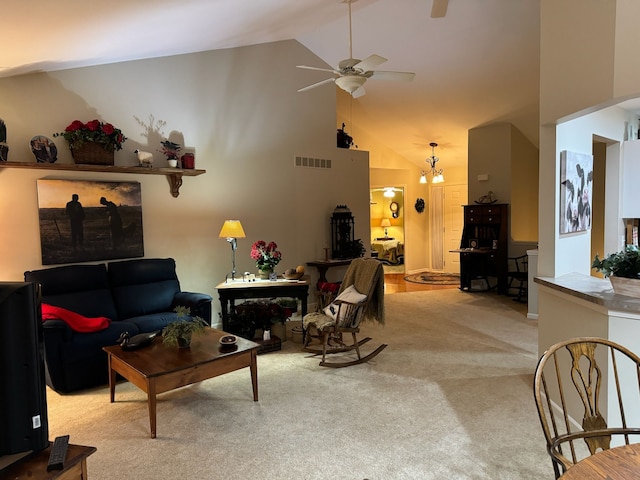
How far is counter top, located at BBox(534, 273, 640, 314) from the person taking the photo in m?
2.45

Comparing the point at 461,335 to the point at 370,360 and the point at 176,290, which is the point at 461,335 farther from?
the point at 176,290

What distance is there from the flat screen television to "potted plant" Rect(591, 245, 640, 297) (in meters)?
3.06

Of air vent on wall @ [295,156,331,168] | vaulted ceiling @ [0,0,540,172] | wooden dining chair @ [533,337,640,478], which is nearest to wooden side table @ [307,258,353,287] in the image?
air vent on wall @ [295,156,331,168]

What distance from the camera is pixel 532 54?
5.29 meters

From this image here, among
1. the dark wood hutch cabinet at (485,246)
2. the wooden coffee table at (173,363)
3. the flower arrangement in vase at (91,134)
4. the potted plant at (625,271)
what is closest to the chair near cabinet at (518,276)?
the dark wood hutch cabinet at (485,246)

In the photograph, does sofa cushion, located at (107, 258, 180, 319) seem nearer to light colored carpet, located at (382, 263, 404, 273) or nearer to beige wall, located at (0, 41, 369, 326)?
beige wall, located at (0, 41, 369, 326)

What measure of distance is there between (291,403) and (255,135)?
376cm

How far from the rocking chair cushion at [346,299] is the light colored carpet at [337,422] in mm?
507

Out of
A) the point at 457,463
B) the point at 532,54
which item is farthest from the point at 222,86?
the point at 457,463

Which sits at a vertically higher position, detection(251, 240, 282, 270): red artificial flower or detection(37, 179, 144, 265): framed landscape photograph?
detection(37, 179, 144, 265): framed landscape photograph

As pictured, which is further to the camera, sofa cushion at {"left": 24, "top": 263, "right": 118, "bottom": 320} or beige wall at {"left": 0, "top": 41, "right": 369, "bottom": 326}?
beige wall at {"left": 0, "top": 41, "right": 369, "bottom": 326}

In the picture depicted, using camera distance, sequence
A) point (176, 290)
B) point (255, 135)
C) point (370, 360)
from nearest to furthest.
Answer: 1. point (370, 360)
2. point (176, 290)
3. point (255, 135)

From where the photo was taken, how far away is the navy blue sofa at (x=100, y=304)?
3426 mm

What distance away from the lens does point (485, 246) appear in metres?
7.51
